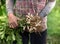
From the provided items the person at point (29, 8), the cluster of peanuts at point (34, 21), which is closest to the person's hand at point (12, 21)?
the person at point (29, 8)

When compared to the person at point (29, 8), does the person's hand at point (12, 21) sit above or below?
below

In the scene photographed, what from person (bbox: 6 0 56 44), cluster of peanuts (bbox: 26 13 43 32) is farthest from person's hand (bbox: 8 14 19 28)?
cluster of peanuts (bbox: 26 13 43 32)

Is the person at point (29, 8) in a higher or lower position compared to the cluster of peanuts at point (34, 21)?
higher

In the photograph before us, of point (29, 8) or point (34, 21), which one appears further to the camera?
point (29, 8)

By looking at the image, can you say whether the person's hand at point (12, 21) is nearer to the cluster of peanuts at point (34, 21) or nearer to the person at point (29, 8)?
the person at point (29, 8)

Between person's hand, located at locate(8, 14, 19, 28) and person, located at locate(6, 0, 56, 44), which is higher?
person, located at locate(6, 0, 56, 44)

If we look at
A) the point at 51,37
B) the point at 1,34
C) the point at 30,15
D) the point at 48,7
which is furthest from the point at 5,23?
the point at 51,37

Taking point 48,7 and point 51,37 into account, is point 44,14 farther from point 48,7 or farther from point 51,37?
point 51,37

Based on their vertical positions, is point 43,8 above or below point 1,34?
above

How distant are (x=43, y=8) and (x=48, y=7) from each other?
69 mm

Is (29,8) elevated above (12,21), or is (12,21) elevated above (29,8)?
(29,8)

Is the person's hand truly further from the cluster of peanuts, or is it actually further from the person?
the cluster of peanuts

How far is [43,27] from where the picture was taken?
315 cm

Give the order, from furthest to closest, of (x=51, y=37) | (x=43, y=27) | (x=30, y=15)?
(x=51, y=37)
(x=43, y=27)
(x=30, y=15)
